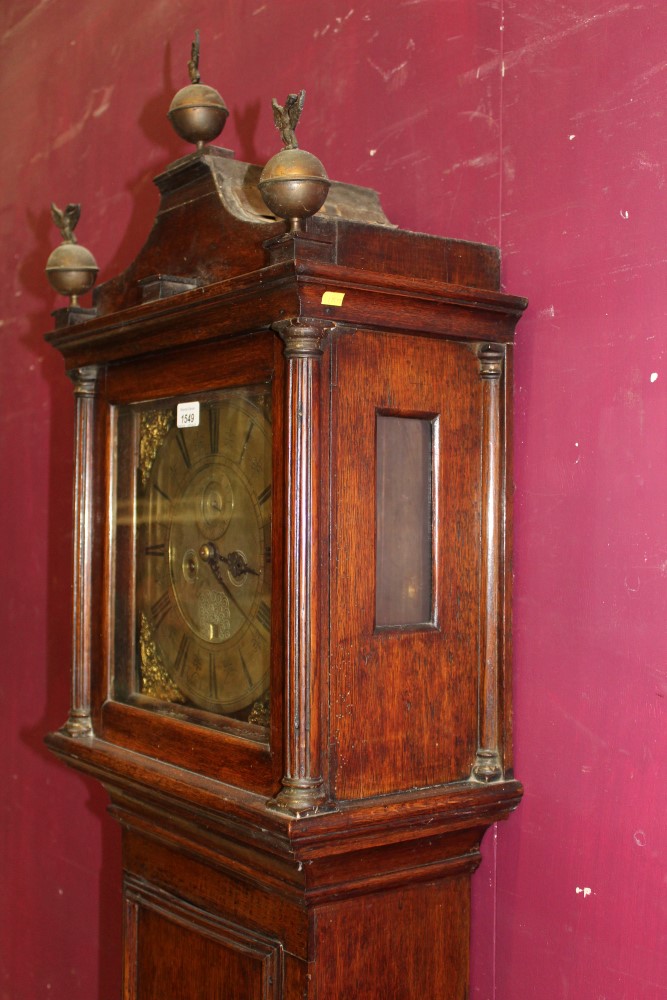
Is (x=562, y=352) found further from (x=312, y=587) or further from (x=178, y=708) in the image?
(x=178, y=708)

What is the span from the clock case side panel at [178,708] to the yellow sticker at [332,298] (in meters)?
0.11

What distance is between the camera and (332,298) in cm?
152

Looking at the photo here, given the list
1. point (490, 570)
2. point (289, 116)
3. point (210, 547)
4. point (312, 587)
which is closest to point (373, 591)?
point (312, 587)

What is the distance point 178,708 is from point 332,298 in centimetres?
76

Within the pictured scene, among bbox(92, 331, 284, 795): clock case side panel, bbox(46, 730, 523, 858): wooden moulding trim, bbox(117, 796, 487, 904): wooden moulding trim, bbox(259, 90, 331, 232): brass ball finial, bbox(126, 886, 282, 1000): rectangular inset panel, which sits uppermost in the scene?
bbox(259, 90, 331, 232): brass ball finial

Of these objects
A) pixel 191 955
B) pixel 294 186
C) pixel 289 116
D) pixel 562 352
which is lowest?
pixel 191 955

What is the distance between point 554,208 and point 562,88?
18 centimetres

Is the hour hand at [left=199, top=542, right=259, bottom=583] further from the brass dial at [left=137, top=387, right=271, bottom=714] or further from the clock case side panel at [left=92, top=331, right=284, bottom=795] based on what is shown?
the clock case side panel at [left=92, top=331, right=284, bottom=795]

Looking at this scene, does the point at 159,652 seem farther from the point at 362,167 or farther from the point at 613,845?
the point at 362,167

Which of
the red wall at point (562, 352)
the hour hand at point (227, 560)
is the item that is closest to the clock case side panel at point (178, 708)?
the hour hand at point (227, 560)

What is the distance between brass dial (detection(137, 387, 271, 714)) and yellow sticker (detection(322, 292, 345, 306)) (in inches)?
7.7

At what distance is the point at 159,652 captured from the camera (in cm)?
195

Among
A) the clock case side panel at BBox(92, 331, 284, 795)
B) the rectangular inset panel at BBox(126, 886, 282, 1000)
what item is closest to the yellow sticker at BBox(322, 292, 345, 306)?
the clock case side panel at BBox(92, 331, 284, 795)

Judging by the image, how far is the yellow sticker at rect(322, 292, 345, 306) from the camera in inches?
59.7
